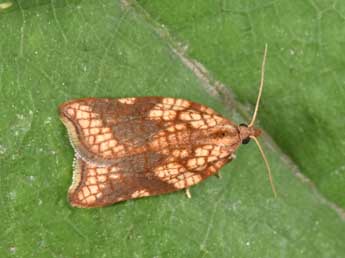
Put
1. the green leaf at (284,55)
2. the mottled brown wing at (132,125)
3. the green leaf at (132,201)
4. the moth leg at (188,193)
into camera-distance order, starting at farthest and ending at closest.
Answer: the moth leg at (188,193), the mottled brown wing at (132,125), the green leaf at (284,55), the green leaf at (132,201)

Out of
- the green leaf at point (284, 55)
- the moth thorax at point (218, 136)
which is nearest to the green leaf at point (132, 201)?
the green leaf at point (284, 55)

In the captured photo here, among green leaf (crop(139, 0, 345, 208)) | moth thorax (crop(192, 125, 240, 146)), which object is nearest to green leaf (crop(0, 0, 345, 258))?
A: green leaf (crop(139, 0, 345, 208))

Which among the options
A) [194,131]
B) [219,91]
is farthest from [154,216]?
[219,91]

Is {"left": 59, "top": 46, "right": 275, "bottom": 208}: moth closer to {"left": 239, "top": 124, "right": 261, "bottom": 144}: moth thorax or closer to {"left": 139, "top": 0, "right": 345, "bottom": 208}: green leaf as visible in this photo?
{"left": 239, "top": 124, "right": 261, "bottom": 144}: moth thorax

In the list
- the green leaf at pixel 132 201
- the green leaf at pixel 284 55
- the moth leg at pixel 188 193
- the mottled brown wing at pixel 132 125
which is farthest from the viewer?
the moth leg at pixel 188 193

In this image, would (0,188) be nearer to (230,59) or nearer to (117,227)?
(117,227)

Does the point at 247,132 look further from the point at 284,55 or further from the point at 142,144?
the point at 142,144

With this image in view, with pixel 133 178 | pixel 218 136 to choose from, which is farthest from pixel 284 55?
pixel 133 178

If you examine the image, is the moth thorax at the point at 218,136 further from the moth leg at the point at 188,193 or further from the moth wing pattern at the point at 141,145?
the moth leg at the point at 188,193
